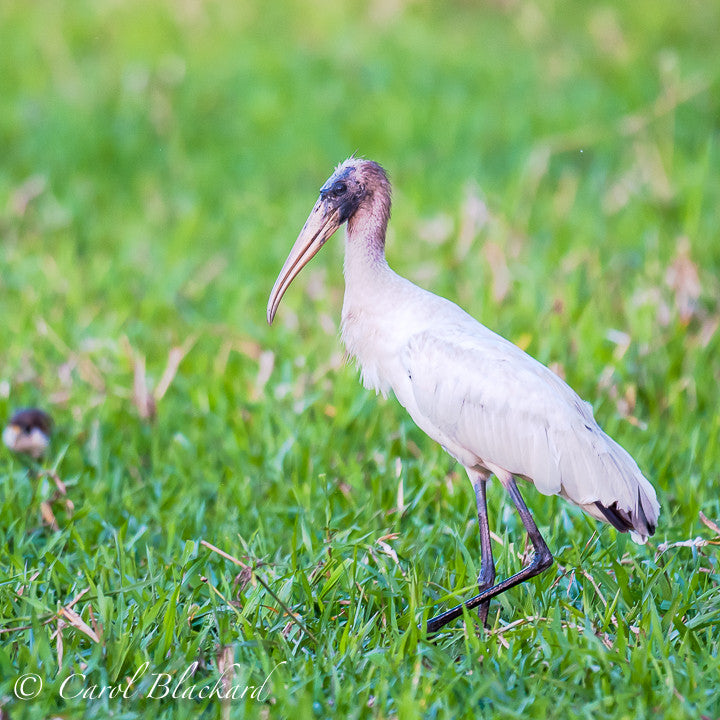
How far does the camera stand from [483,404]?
3748 mm

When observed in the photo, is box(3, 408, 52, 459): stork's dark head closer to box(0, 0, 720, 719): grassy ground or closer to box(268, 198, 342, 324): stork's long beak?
box(0, 0, 720, 719): grassy ground

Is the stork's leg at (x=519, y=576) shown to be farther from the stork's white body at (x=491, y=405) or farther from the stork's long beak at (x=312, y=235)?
the stork's long beak at (x=312, y=235)

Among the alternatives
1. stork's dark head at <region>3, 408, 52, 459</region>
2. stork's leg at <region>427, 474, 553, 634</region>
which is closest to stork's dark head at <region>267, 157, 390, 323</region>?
stork's leg at <region>427, 474, 553, 634</region>

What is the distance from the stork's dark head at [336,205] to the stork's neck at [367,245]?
1 centimetres

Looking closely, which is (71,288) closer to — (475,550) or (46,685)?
(475,550)

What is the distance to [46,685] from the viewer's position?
318 centimetres

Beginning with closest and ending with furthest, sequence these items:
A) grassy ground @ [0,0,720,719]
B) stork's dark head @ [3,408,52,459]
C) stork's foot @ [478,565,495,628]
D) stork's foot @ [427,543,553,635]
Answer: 1. grassy ground @ [0,0,720,719]
2. stork's foot @ [427,543,553,635]
3. stork's foot @ [478,565,495,628]
4. stork's dark head @ [3,408,52,459]

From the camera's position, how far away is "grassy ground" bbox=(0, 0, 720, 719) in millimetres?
3365

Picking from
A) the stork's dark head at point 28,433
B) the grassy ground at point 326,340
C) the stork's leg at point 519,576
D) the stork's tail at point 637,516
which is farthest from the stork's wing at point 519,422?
the stork's dark head at point 28,433

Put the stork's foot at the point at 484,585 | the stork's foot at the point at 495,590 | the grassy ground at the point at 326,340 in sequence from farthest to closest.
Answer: the stork's foot at the point at 484,585
the stork's foot at the point at 495,590
the grassy ground at the point at 326,340

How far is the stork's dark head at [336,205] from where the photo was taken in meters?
4.02

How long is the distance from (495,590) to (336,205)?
1.38 m

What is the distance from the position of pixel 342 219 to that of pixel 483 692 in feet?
5.49

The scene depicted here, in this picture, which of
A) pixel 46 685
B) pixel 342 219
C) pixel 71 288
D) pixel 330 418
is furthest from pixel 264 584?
pixel 71 288
